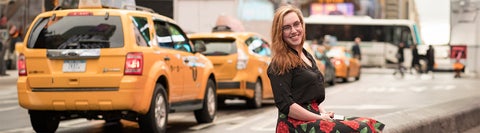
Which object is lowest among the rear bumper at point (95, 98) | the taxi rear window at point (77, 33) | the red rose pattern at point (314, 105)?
the rear bumper at point (95, 98)

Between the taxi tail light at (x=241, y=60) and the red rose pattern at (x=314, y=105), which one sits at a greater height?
the red rose pattern at (x=314, y=105)

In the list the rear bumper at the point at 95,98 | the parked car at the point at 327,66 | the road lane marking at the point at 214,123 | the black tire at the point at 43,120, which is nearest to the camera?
the rear bumper at the point at 95,98

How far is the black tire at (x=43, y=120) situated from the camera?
1184 cm

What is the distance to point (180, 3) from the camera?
136 ft

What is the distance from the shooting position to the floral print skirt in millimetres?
5270

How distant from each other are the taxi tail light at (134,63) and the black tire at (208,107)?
3.02 meters

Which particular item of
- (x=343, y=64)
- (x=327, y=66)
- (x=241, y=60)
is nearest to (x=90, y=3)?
(x=241, y=60)

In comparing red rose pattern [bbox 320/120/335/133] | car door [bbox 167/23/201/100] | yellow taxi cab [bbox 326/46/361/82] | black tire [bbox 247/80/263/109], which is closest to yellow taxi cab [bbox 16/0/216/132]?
car door [bbox 167/23/201/100]

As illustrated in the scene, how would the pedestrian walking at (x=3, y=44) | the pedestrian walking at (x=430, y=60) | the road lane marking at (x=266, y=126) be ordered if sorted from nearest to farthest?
the road lane marking at (x=266, y=126) → the pedestrian walking at (x=3, y=44) → the pedestrian walking at (x=430, y=60)

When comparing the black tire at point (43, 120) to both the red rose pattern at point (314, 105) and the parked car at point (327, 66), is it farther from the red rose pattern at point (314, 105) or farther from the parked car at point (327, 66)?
the parked car at point (327, 66)

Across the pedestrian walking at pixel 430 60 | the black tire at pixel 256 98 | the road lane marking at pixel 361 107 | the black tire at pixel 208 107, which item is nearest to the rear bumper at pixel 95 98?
the black tire at pixel 208 107

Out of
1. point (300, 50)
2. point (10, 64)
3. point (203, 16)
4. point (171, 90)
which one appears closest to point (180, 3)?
point (203, 16)

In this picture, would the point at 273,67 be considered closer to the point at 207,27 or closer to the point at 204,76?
the point at 204,76

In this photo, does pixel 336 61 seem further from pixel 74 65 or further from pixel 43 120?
pixel 74 65
